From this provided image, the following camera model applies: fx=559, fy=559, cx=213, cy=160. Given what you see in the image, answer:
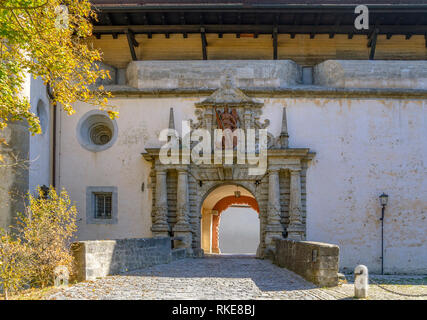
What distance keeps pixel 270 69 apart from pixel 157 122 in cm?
426

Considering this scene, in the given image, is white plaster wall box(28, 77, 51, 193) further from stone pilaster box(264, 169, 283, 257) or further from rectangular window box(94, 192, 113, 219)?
stone pilaster box(264, 169, 283, 257)

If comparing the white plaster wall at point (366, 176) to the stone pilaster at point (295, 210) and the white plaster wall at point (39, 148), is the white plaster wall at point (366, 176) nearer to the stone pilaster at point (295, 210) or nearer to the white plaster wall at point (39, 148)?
the stone pilaster at point (295, 210)

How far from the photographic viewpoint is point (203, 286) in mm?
10367

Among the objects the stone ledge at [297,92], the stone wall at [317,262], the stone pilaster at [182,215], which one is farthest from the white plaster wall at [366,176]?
the stone wall at [317,262]

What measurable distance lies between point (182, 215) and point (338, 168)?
17.7 ft

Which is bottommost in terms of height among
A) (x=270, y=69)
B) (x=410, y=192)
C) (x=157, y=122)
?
(x=410, y=192)

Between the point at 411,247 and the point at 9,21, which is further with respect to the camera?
the point at 411,247

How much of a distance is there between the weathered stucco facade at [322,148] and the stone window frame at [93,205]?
0.14 meters

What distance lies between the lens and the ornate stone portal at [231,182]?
17.9 metres

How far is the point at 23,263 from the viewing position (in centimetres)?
997
